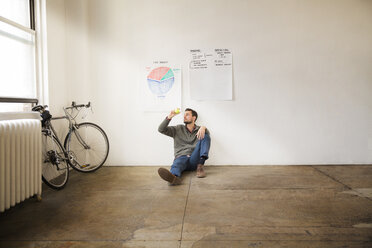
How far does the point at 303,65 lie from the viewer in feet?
11.9

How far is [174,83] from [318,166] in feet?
7.81

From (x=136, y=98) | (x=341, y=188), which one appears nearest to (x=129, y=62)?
(x=136, y=98)

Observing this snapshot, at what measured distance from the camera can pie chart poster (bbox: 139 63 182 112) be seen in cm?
366

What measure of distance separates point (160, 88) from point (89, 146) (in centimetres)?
134

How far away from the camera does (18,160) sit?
1.98 m

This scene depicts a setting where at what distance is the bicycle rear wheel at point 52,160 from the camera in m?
2.66

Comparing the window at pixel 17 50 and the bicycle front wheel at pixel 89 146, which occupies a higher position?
the window at pixel 17 50

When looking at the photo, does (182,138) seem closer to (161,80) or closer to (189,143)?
(189,143)

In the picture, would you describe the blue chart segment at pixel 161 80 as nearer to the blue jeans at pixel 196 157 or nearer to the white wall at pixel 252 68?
the white wall at pixel 252 68

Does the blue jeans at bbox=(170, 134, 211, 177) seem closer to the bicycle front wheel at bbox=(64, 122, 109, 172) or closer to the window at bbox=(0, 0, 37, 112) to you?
the bicycle front wheel at bbox=(64, 122, 109, 172)

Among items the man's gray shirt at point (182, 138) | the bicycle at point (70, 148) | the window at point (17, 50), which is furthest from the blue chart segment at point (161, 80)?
the window at point (17, 50)

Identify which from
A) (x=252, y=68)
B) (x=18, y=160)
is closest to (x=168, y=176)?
(x=18, y=160)

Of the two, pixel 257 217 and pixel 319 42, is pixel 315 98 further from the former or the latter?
pixel 257 217

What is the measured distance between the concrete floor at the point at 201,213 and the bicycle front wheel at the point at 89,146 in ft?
1.71
